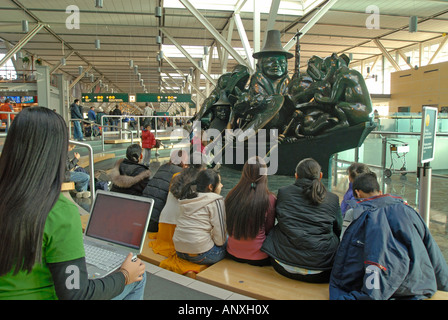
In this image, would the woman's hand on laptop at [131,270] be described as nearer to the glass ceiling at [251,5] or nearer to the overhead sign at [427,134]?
the overhead sign at [427,134]

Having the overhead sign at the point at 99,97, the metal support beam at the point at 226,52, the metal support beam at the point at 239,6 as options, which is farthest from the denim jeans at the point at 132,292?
the overhead sign at the point at 99,97

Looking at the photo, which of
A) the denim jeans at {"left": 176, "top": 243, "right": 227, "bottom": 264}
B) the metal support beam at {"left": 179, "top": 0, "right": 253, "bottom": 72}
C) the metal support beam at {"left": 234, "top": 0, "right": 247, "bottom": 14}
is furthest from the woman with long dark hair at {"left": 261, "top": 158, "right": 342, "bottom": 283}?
the metal support beam at {"left": 234, "top": 0, "right": 247, "bottom": 14}

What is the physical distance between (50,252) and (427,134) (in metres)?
3.41

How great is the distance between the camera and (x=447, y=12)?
16578 millimetres

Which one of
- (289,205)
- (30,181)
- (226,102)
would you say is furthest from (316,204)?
(226,102)

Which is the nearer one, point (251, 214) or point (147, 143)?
point (251, 214)

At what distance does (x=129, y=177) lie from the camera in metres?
4.24

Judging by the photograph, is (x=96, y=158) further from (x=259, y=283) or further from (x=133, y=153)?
(x=259, y=283)

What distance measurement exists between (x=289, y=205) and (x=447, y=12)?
18324 mm

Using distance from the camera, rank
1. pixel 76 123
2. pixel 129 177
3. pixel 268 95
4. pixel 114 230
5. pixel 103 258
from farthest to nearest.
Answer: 1. pixel 76 123
2. pixel 268 95
3. pixel 129 177
4. pixel 114 230
5. pixel 103 258

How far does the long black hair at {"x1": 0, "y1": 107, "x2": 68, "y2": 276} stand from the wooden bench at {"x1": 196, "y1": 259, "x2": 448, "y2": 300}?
5.74ft

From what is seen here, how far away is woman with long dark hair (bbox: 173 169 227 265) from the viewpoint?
3.05m
